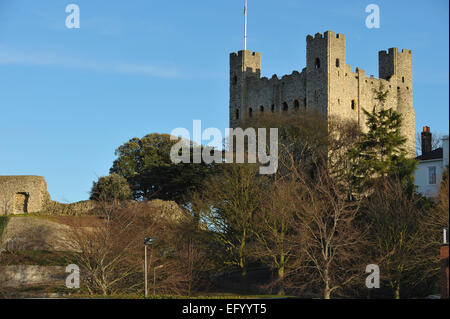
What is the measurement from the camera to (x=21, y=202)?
152 ft

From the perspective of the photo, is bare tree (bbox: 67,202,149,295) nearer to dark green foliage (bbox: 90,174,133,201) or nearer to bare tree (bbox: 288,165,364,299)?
bare tree (bbox: 288,165,364,299)

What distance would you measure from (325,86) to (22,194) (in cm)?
2469

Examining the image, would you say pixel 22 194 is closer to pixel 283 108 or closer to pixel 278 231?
pixel 278 231

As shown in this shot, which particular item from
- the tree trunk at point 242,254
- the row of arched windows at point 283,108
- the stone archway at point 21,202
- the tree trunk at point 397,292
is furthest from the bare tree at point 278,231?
the row of arched windows at point 283,108

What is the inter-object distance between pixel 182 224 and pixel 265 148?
10.4 m

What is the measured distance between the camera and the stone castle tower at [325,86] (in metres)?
55.4

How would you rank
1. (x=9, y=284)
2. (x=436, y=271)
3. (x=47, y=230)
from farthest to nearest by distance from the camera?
(x=47, y=230), (x=9, y=284), (x=436, y=271)

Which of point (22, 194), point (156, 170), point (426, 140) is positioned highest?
point (426, 140)

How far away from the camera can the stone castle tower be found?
5544 centimetres

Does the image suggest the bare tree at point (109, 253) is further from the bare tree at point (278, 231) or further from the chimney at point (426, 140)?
the chimney at point (426, 140)

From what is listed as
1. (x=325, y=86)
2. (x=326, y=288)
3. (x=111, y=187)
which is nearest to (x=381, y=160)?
(x=326, y=288)

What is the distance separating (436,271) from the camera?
1179 inches
